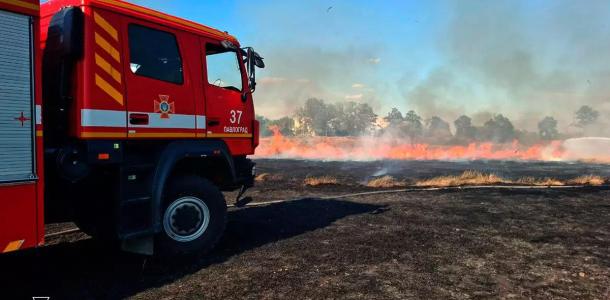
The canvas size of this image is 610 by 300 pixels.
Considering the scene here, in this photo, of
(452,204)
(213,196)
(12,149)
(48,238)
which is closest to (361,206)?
(452,204)

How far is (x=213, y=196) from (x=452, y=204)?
660 cm

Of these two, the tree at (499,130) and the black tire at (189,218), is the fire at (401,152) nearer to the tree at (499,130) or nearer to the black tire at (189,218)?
the tree at (499,130)

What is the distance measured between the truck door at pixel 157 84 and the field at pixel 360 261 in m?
1.86

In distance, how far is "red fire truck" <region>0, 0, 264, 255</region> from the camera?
3.92 meters

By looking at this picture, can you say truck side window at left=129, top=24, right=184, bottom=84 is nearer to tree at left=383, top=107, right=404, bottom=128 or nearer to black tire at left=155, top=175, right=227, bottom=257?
black tire at left=155, top=175, right=227, bottom=257

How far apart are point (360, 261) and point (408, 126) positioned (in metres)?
74.0

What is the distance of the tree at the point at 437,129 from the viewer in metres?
73.8

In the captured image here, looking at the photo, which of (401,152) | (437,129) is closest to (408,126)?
(437,129)

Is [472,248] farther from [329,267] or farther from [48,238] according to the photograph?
[48,238]

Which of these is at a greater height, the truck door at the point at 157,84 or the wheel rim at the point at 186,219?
the truck door at the point at 157,84

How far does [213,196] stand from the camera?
593cm

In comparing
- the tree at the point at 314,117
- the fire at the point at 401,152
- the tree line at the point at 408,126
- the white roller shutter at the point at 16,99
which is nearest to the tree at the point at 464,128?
the tree line at the point at 408,126

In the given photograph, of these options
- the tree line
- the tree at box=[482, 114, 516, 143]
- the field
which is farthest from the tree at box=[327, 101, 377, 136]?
the field

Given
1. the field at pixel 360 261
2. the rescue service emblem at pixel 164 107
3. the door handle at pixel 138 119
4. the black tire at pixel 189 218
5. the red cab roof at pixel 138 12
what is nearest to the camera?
the field at pixel 360 261
